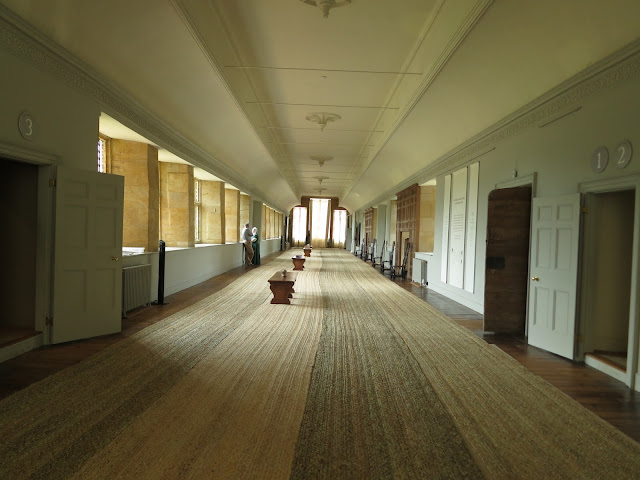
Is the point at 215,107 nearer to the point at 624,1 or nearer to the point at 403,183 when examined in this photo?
the point at 624,1

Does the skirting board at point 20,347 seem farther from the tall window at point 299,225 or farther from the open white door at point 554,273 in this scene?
the tall window at point 299,225

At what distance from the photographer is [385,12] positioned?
625 cm

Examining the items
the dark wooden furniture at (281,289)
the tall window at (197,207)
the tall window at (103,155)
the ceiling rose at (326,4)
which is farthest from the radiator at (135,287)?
the tall window at (197,207)

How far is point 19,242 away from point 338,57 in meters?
5.99

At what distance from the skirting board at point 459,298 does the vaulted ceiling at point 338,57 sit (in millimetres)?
3355

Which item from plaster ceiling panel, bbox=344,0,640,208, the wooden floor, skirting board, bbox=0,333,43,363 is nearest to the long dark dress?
plaster ceiling panel, bbox=344,0,640,208

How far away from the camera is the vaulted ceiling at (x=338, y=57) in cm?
478

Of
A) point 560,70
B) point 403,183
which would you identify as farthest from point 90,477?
point 403,183

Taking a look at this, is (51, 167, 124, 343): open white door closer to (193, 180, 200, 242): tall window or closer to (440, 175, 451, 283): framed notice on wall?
(440, 175, 451, 283): framed notice on wall

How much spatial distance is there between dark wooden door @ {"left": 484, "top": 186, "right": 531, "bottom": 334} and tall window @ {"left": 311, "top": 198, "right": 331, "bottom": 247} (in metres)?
31.4

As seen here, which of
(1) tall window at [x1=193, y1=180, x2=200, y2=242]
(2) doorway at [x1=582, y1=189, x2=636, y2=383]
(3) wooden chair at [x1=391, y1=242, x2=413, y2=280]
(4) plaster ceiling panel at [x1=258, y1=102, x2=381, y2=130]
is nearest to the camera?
(2) doorway at [x1=582, y1=189, x2=636, y2=383]

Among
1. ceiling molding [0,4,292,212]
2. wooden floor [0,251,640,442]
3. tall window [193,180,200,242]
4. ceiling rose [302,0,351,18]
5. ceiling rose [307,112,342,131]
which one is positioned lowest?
wooden floor [0,251,640,442]

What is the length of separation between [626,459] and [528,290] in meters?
3.79

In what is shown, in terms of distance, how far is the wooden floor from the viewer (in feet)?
12.1
